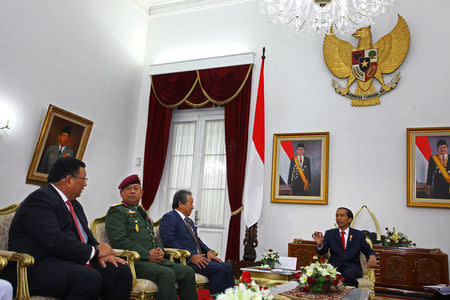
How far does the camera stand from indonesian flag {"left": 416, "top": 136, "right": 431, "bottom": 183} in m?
5.98

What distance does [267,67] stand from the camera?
7.29m

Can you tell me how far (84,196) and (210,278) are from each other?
11.0ft

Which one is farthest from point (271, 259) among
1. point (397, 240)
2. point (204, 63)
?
point (204, 63)

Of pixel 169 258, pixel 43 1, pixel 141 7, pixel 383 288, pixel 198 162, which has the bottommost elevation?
pixel 383 288

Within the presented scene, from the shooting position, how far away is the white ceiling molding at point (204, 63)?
7.35 m

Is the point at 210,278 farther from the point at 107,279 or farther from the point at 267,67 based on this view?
the point at 267,67

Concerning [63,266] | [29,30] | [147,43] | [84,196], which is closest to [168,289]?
[63,266]

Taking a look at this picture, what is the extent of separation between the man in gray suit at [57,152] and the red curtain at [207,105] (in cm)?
171

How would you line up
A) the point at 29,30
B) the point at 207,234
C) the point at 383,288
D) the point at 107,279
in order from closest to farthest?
the point at 107,279 → the point at 383,288 → the point at 29,30 → the point at 207,234

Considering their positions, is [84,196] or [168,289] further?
[84,196]

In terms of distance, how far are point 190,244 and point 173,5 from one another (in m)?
5.41

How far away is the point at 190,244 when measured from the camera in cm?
450

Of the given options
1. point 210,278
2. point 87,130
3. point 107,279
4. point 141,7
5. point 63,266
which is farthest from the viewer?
point 141,7

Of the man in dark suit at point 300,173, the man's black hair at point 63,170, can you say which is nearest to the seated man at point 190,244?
the man's black hair at point 63,170
